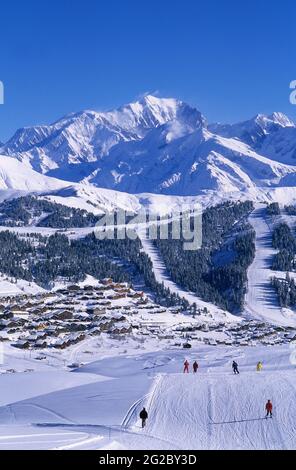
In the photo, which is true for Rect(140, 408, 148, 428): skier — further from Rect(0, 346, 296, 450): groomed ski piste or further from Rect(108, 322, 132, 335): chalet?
Rect(108, 322, 132, 335): chalet

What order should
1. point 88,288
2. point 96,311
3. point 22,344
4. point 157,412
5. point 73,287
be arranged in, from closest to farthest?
point 157,412 < point 22,344 < point 96,311 < point 88,288 < point 73,287

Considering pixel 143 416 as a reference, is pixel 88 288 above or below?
below

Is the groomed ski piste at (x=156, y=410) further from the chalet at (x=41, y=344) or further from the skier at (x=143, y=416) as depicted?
the chalet at (x=41, y=344)

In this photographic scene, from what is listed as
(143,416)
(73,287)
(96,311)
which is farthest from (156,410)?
(73,287)

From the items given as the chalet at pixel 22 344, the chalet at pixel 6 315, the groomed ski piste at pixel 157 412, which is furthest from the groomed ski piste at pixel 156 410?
the chalet at pixel 6 315

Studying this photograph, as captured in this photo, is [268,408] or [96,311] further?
[96,311]

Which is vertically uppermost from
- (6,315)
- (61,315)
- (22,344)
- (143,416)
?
(143,416)

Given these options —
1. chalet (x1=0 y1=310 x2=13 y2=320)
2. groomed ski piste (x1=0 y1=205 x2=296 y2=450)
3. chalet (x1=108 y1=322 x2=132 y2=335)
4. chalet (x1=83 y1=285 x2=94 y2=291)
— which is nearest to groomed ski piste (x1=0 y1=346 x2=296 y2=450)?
groomed ski piste (x1=0 y1=205 x2=296 y2=450)

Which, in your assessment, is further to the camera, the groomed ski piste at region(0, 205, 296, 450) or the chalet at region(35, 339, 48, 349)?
the chalet at region(35, 339, 48, 349)

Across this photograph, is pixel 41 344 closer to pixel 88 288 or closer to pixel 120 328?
pixel 120 328
